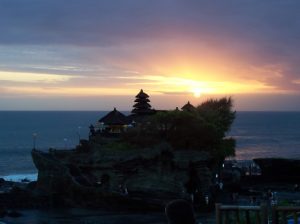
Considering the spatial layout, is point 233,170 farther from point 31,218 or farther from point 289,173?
point 31,218

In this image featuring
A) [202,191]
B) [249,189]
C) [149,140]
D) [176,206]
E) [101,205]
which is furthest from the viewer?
[249,189]

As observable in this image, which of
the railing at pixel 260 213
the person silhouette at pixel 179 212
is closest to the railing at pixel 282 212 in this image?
the railing at pixel 260 213

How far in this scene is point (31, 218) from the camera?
143 feet

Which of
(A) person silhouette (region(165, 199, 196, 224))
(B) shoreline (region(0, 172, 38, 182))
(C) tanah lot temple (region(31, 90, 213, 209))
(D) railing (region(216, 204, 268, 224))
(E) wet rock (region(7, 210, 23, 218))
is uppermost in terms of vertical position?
(A) person silhouette (region(165, 199, 196, 224))

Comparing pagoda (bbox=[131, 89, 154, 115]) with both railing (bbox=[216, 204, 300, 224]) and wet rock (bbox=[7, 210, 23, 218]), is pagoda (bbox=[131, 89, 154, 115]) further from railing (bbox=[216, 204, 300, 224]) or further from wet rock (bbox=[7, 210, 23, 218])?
railing (bbox=[216, 204, 300, 224])

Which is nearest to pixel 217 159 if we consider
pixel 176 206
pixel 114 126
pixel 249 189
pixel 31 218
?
pixel 249 189

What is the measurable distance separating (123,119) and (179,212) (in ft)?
192

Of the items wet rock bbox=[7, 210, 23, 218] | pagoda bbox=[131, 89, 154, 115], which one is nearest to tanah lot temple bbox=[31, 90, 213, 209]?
wet rock bbox=[7, 210, 23, 218]

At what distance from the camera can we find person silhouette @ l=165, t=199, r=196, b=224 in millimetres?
7277

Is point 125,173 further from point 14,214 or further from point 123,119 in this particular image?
point 123,119

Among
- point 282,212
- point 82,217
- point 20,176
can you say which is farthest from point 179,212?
point 20,176

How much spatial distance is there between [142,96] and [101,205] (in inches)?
946

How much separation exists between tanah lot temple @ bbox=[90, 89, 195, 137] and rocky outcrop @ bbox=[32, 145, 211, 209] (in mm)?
11038

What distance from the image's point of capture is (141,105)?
69.6 meters
